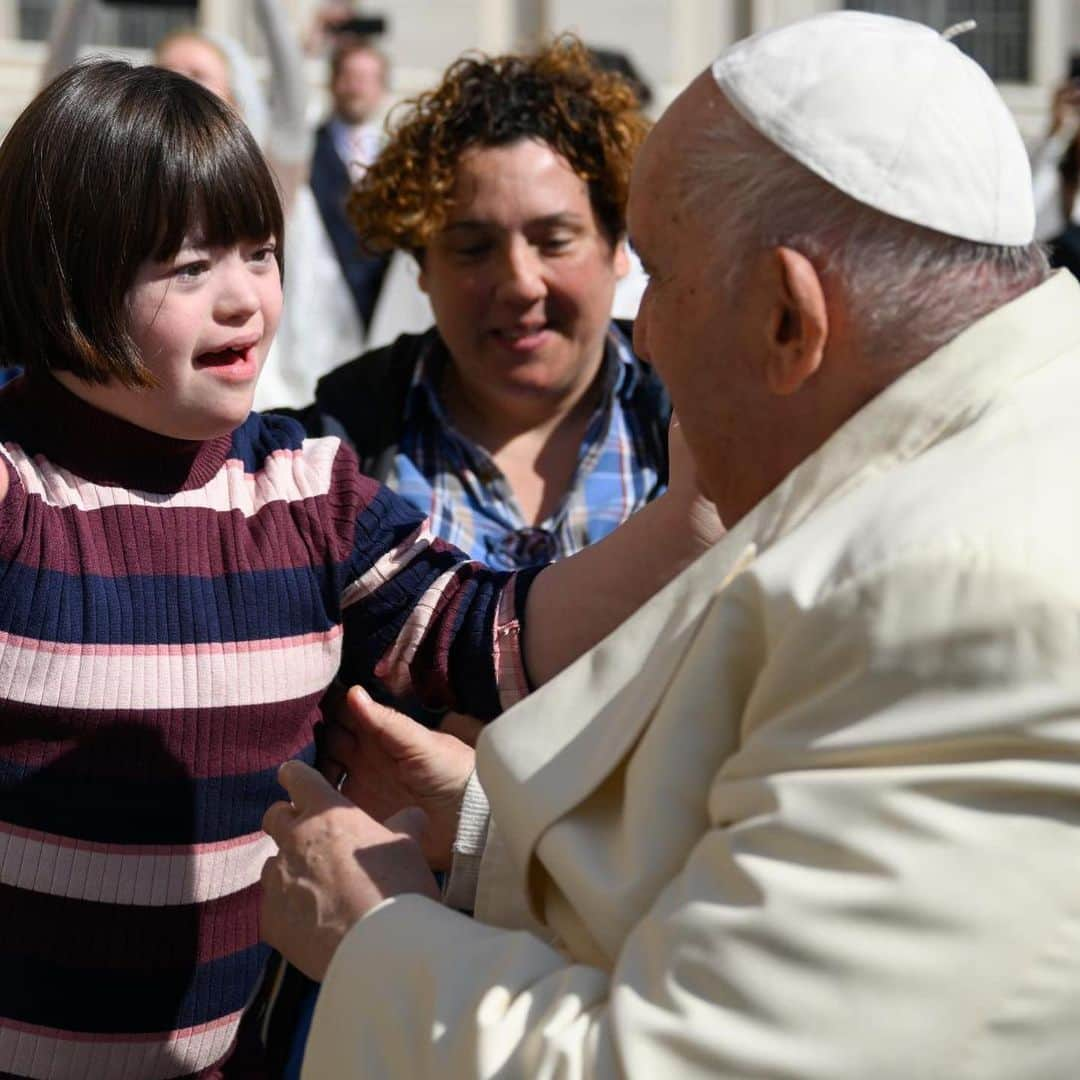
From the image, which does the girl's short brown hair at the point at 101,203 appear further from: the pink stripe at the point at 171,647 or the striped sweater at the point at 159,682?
the pink stripe at the point at 171,647

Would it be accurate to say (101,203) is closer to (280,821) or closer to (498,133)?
(280,821)

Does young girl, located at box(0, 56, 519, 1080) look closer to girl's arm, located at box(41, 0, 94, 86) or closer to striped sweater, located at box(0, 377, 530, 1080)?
striped sweater, located at box(0, 377, 530, 1080)

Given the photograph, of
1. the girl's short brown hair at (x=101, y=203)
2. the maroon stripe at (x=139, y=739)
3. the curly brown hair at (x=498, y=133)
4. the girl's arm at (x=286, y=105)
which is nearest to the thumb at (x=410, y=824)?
the maroon stripe at (x=139, y=739)

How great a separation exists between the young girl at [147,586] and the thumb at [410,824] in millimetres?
270

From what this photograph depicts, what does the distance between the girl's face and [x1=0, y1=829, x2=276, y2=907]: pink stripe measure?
1.72 feet

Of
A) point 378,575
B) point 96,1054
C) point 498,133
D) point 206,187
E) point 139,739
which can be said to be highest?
point 206,187

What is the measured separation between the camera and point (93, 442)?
234cm

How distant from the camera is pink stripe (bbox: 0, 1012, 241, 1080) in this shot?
2.31m

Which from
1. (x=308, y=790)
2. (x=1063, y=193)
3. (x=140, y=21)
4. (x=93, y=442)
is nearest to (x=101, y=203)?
(x=93, y=442)

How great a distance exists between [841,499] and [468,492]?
2.08 meters

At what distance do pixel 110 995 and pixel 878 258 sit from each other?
1.30m

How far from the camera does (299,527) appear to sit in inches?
95.7

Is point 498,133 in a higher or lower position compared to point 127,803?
higher

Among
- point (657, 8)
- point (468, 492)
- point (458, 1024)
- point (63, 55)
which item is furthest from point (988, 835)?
point (657, 8)
